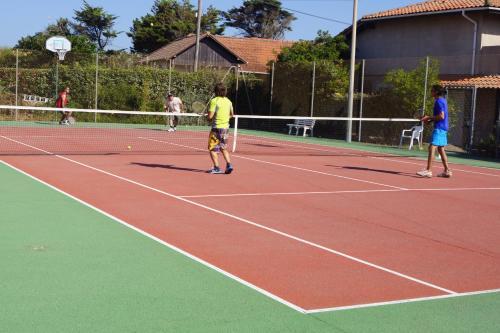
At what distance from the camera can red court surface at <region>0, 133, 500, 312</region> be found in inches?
241

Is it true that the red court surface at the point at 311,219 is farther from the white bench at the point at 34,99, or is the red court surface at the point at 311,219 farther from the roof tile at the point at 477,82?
the white bench at the point at 34,99

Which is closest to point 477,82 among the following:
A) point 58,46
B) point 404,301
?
point 58,46

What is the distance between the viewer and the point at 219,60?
54.5 meters

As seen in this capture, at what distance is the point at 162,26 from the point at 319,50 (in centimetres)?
3552

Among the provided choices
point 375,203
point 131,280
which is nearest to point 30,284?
point 131,280

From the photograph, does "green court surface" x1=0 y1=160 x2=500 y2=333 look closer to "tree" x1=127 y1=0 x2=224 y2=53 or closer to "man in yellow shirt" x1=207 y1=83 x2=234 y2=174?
"man in yellow shirt" x1=207 y1=83 x2=234 y2=174

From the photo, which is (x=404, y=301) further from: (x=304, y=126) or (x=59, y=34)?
(x=59, y=34)

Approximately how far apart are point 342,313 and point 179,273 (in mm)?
1567

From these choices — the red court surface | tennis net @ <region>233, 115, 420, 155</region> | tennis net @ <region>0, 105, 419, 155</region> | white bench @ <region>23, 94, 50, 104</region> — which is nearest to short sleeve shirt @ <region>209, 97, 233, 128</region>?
the red court surface

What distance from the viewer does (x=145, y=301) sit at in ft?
17.1

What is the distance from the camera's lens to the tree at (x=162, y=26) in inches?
2694

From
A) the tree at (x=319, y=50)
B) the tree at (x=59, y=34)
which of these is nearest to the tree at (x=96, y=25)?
the tree at (x=59, y=34)

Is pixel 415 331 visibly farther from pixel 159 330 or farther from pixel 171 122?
pixel 171 122

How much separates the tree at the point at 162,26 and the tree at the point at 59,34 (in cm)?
641
